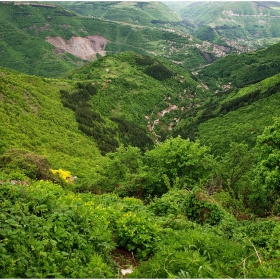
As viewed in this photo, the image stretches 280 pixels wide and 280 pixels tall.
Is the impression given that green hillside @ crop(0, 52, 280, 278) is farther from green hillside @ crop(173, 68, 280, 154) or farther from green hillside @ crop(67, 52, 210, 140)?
green hillside @ crop(67, 52, 210, 140)

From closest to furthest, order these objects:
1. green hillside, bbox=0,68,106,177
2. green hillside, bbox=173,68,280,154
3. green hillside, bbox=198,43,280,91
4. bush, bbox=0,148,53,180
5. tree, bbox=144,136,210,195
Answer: bush, bbox=0,148,53,180 → tree, bbox=144,136,210,195 → green hillside, bbox=0,68,106,177 → green hillside, bbox=173,68,280,154 → green hillside, bbox=198,43,280,91

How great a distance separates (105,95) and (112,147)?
3966 cm

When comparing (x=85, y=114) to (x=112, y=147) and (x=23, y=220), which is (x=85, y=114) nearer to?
(x=112, y=147)

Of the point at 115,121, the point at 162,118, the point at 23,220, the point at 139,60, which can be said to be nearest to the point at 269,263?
the point at 23,220

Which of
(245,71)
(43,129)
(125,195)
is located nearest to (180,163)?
(125,195)

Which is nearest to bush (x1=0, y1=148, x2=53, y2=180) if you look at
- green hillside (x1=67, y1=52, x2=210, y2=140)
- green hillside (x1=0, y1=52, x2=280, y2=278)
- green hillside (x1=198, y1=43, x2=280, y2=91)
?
green hillside (x1=0, y1=52, x2=280, y2=278)

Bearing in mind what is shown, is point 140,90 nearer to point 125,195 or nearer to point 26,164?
point 125,195

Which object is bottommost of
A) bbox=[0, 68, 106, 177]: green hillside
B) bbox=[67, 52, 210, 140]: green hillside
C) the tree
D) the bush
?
bbox=[67, 52, 210, 140]: green hillside

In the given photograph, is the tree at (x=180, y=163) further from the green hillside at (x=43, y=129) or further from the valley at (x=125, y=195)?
the green hillside at (x=43, y=129)

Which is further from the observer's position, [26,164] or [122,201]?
[26,164]

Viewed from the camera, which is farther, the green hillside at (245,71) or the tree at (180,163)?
the green hillside at (245,71)

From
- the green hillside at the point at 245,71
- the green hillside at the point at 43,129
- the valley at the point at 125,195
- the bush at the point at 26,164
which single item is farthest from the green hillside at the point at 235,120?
the green hillside at the point at 245,71

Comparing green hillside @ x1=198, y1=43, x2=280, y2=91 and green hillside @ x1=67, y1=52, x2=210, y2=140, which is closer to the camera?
green hillside @ x1=67, y1=52, x2=210, y2=140

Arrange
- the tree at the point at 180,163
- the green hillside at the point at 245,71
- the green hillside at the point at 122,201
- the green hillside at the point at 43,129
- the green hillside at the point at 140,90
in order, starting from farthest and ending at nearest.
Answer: the green hillside at the point at 245,71 < the green hillside at the point at 140,90 < the green hillside at the point at 43,129 < the tree at the point at 180,163 < the green hillside at the point at 122,201
